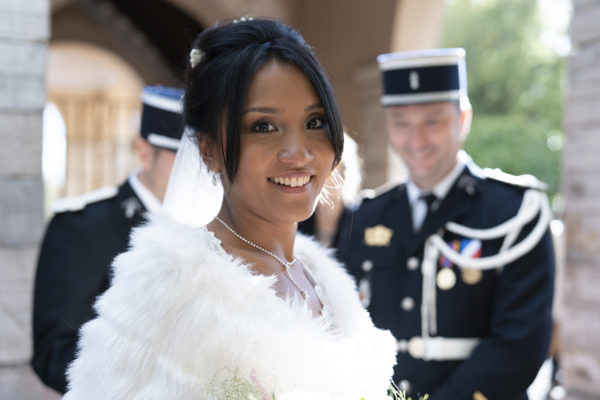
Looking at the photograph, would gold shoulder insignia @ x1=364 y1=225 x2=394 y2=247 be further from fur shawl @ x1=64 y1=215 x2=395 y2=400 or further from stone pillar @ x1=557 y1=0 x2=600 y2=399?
fur shawl @ x1=64 y1=215 x2=395 y2=400

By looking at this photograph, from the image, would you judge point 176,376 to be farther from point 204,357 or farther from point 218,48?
point 218,48

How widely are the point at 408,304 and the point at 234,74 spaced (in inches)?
62.1

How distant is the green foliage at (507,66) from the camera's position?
81.8 ft

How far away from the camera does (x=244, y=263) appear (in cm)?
136

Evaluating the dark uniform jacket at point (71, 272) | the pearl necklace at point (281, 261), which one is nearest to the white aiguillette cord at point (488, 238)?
the dark uniform jacket at point (71, 272)

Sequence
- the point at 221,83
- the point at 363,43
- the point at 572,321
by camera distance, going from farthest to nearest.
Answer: the point at 363,43 < the point at 572,321 < the point at 221,83

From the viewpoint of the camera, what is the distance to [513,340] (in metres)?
2.42

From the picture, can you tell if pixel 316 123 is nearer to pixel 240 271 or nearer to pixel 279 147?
pixel 279 147

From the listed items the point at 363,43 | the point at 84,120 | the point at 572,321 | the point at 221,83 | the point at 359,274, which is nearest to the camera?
the point at 221,83

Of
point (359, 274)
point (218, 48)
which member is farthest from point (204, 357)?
point (359, 274)

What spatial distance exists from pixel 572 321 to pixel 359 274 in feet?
4.38

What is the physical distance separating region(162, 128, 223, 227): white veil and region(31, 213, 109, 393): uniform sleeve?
0.97 metres

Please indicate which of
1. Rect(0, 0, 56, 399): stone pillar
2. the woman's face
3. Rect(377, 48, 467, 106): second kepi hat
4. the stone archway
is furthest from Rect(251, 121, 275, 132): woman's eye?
the stone archway

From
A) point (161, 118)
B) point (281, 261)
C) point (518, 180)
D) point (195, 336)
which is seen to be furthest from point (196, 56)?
point (518, 180)
